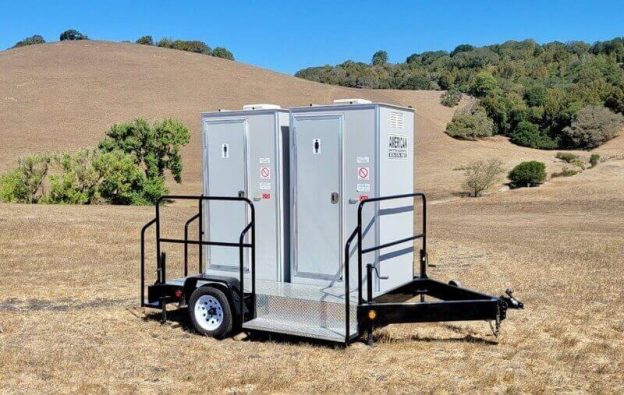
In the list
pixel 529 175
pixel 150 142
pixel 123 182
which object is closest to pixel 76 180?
pixel 123 182

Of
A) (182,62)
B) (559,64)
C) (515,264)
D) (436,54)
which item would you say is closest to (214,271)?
(515,264)

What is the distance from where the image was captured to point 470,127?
74.8 metres

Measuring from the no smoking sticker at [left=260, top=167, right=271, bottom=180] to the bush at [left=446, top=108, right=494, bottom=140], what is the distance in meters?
67.2

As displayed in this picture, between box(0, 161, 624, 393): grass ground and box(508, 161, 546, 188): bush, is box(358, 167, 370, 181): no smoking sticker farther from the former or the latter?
box(508, 161, 546, 188): bush

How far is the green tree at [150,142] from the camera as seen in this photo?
138ft

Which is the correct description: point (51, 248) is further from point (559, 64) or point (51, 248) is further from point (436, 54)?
point (436, 54)

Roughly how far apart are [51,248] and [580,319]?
39.5 ft

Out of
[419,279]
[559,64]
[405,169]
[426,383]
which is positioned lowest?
[426,383]

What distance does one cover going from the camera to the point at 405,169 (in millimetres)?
8844

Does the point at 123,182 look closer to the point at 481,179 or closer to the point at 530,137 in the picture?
the point at 481,179

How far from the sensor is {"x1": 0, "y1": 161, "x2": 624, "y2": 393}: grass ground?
6.69 meters

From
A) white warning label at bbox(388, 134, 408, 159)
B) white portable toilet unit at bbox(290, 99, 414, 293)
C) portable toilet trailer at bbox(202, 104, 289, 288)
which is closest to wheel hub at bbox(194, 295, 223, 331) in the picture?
portable toilet trailer at bbox(202, 104, 289, 288)

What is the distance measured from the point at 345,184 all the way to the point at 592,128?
64845 mm

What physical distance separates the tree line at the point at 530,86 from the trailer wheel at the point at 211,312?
212 feet
